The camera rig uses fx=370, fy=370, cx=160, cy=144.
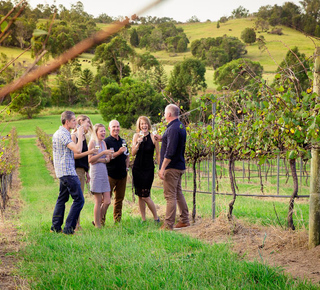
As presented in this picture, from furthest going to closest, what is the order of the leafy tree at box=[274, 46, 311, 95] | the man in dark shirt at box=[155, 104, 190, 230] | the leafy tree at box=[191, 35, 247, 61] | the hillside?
the leafy tree at box=[191, 35, 247, 61]
the hillside
the man in dark shirt at box=[155, 104, 190, 230]
the leafy tree at box=[274, 46, 311, 95]

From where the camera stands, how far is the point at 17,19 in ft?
2.25

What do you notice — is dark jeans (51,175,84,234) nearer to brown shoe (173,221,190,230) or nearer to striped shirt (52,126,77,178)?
striped shirt (52,126,77,178)

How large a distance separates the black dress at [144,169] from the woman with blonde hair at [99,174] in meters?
0.47

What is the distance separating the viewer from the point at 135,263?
3.65 m

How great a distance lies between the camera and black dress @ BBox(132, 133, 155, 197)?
19.3 ft

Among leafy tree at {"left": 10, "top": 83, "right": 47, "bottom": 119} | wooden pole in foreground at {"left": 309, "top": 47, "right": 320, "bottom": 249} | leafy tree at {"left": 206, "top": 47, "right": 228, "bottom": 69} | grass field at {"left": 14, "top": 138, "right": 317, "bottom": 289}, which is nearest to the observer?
leafy tree at {"left": 10, "top": 83, "right": 47, "bottom": 119}

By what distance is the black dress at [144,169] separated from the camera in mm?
5887

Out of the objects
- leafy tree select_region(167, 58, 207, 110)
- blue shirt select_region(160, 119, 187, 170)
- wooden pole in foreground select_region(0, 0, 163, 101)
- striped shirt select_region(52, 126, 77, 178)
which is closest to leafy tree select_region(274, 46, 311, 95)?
blue shirt select_region(160, 119, 187, 170)

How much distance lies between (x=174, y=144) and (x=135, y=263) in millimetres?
2117

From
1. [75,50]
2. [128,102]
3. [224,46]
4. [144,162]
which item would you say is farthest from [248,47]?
[75,50]

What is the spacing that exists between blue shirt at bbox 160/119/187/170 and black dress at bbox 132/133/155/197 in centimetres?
38

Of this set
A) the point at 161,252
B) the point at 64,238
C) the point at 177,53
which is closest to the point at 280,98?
the point at 161,252

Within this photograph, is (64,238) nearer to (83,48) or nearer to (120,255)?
(120,255)

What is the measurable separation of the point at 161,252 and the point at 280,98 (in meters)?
2.09
